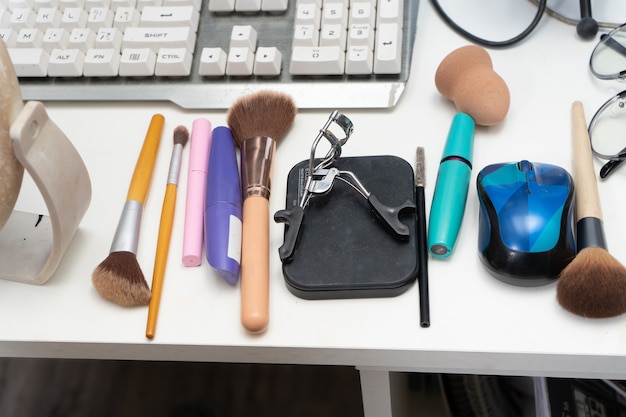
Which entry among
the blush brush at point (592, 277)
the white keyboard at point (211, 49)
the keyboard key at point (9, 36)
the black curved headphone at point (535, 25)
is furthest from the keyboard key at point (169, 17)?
the blush brush at point (592, 277)

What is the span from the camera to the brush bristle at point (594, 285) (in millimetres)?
332

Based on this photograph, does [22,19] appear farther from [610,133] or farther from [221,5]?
[610,133]

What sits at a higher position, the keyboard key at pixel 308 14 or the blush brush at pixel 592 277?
the keyboard key at pixel 308 14

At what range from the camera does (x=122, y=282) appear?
0.37 m

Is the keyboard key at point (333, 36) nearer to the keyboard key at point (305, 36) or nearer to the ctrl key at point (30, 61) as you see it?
the keyboard key at point (305, 36)

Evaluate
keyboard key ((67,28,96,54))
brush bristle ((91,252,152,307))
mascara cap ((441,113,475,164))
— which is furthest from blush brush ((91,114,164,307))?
mascara cap ((441,113,475,164))

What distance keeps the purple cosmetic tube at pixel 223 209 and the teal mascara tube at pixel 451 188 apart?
0.12m

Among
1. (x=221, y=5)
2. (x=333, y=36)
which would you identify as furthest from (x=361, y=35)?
(x=221, y=5)

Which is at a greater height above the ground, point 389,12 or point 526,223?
point 389,12

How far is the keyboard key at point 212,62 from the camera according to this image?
48cm

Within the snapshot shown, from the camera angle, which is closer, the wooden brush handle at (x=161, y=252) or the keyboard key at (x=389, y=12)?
the wooden brush handle at (x=161, y=252)

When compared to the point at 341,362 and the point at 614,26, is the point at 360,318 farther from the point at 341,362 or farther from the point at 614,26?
the point at 614,26

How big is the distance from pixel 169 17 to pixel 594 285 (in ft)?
1.20

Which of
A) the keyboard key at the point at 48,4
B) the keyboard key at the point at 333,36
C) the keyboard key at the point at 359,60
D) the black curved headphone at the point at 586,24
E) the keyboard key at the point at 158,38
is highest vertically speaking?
the keyboard key at the point at 48,4
